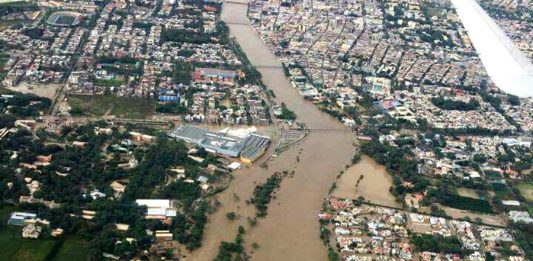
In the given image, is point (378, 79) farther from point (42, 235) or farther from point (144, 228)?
point (42, 235)

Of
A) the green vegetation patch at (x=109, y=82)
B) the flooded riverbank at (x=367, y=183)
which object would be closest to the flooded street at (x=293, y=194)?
the flooded riverbank at (x=367, y=183)

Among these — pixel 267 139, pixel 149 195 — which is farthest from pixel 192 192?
pixel 267 139

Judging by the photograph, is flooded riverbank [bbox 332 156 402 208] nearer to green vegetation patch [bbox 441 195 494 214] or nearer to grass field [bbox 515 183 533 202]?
green vegetation patch [bbox 441 195 494 214]

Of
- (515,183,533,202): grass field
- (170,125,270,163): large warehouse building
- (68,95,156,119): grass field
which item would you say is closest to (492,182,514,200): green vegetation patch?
(515,183,533,202): grass field

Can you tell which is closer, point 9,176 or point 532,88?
point 532,88

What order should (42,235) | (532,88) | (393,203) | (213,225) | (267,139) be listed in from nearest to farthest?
1. (532,88)
2. (42,235)
3. (213,225)
4. (393,203)
5. (267,139)

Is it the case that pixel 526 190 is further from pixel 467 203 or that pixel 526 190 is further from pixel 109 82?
pixel 109 82
